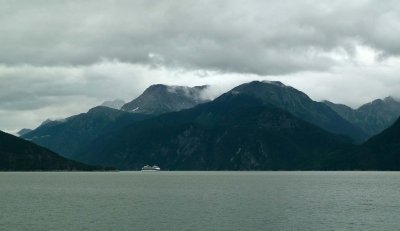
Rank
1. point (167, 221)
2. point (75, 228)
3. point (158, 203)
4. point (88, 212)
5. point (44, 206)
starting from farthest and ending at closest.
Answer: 1. point (158, 203)
2. point (44, 206)
3. point (88, 212)
4. point (167, 221)
5. point (75, 228)

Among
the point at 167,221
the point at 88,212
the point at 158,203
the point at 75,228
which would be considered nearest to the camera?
the point at 75,228

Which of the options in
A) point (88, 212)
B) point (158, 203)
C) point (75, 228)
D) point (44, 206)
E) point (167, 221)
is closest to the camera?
point (75, 228)

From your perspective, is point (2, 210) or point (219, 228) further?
point (2, 210)

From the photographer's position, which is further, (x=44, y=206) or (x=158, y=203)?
(x=158, y=203)

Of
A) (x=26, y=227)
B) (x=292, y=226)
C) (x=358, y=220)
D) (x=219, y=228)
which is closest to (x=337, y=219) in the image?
(x=358, y=220)

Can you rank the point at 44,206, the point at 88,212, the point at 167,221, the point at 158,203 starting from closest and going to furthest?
the point at 167,221, the point at 88,212, the point at 44,206, the point at 158,203

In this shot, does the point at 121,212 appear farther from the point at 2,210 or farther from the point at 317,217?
the point at 317,217

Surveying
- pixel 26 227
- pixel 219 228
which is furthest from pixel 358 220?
pixel 26 227

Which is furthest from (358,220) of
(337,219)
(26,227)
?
(26,227)

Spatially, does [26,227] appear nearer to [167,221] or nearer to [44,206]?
[167,221]
